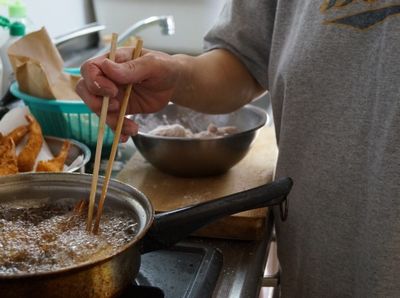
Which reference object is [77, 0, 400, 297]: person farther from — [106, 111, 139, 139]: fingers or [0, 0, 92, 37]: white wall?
[0, 0, 92, 37]: white wall

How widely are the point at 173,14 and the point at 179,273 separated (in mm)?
1372

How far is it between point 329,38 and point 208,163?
0.32 m

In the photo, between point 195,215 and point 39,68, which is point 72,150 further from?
point 195,215

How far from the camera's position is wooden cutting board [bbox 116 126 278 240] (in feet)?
2.58

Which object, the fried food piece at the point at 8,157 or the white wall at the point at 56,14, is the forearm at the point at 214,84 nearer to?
the fried food piece at the point at 8,157

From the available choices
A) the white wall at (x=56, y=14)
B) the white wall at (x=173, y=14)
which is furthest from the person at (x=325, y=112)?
the white wall at (x=173, y=14)

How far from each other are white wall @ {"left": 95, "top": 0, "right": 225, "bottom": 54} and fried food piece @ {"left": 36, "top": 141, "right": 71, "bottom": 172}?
1070 millimetres

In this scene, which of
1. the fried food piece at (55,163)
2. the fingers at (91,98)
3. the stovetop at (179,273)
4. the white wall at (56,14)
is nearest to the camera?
the stovetop at (179,273)

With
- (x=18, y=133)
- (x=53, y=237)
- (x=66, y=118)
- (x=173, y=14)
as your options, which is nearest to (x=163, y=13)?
(x=173, y=14)

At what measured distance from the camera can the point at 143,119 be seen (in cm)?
109

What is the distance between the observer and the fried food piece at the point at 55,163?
825 millimetres

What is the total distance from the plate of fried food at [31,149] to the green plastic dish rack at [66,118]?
4cm

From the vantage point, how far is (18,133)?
0.90 meters

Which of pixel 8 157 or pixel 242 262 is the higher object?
pixel 8 157
